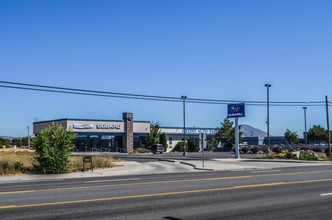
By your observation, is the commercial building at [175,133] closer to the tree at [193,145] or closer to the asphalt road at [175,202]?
the tree at [193,145]

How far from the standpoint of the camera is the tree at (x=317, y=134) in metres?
115

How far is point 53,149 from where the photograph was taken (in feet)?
85.0

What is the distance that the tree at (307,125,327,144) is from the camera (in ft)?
378

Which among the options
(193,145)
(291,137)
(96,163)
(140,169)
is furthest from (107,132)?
(291,137)

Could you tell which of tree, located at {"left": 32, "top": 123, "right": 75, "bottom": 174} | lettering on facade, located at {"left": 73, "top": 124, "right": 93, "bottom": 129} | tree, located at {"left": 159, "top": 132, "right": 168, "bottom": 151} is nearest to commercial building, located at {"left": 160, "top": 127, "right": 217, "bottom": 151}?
tree, located at {"left": 159, "top": 132, "right": 168, "bottom": 151}

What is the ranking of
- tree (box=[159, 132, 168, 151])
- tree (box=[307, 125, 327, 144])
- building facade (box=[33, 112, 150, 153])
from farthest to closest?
tree (box=[307, 125, 327, 144])
tree (box=[159, 132, 168, 151])
building facade (box=[33, 112, 150, 153])

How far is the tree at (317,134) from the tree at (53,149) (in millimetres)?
100134

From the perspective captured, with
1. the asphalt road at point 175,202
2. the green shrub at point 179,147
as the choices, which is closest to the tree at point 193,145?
the green shrub at point 179,147

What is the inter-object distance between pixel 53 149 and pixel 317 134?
10103 centimetres

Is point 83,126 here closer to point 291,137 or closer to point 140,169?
point 140,169

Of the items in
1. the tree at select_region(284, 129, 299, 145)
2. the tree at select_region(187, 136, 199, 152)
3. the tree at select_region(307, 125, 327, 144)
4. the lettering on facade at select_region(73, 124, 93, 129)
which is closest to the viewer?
the lettering on facade at select_region(73, 124, 93, 129)

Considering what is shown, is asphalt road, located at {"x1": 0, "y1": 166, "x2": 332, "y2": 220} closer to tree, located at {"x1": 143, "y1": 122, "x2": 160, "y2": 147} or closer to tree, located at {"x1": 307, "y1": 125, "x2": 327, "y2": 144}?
tree, located at {"x1": 143, "y1": 122, "x2": 160, "y2": 147}

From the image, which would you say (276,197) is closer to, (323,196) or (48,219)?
(323,196)

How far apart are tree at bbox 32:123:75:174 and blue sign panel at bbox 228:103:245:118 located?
79.1ft
